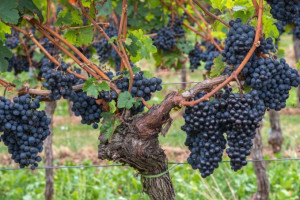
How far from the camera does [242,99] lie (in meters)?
2.02

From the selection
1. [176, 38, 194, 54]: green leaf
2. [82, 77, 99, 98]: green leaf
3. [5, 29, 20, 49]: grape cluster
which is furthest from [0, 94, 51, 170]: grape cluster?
[5, 29, 20, 49]: grape cluster

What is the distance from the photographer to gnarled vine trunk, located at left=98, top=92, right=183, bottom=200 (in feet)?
7.16

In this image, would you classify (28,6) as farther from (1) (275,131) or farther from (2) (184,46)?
(1) (275,131)

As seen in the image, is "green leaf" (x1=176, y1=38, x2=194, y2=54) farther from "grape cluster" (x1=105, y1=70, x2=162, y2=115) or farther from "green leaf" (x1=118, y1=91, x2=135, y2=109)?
"green leaf" (x1=118, y1=91, x2=135, y2=109)

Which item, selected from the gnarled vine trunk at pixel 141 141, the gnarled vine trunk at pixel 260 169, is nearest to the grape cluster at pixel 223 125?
the gnarled vine trunk at pixel 141 141

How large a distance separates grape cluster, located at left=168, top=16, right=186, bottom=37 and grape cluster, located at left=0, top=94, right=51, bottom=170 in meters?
2.01

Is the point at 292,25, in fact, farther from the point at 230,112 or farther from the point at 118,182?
the point at 118,182

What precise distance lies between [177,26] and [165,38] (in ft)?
0.65

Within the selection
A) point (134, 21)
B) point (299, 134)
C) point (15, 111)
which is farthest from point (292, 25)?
point (299, 134)

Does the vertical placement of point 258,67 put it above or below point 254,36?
below

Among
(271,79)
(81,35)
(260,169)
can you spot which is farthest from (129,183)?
(271,79)

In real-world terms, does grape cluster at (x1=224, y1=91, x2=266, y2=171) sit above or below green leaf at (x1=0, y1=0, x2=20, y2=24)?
below

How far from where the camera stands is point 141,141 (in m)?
2.27

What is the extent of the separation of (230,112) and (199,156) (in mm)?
334
